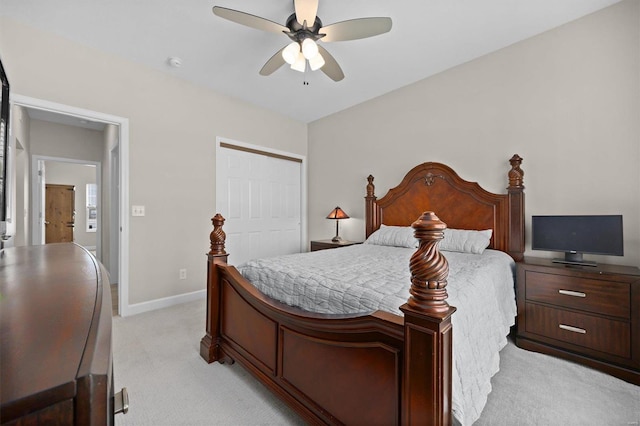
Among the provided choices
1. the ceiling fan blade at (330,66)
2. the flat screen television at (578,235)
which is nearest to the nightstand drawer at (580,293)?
the flat screen television at (578,235)

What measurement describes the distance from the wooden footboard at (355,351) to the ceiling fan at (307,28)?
173 cm

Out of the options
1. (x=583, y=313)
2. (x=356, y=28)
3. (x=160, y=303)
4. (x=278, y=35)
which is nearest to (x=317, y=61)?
(x=356, y=28)

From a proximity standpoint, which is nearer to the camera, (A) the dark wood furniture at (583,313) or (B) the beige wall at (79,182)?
(A) the dark wood furniture at (583,313)

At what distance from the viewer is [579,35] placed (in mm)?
2414

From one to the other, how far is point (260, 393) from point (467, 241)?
2.15 m

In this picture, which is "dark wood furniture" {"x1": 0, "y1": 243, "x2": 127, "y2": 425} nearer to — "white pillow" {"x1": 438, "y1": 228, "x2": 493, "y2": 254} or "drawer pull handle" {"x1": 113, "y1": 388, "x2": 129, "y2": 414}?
"drawer pull handle" {"x1": 113, "y1": 388, "x2": 129, "y2": 414}

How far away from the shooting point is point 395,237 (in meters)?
3.08

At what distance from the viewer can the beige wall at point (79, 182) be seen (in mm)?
7280

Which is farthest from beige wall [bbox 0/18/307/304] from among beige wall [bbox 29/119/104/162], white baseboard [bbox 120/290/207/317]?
beige wall [bbox 29/119/104/162]

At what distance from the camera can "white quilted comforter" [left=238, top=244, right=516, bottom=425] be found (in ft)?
3.76

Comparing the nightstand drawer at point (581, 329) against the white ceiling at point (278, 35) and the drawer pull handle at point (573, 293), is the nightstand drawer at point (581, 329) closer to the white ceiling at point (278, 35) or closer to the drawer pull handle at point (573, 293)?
the drawer pull handle at point (573, 293)

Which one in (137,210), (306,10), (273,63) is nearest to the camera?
(306,10)

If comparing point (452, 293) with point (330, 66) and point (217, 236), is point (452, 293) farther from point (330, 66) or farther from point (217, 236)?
point (330, 66)

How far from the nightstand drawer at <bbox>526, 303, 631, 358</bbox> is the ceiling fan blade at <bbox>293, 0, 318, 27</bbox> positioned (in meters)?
2.75
